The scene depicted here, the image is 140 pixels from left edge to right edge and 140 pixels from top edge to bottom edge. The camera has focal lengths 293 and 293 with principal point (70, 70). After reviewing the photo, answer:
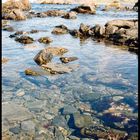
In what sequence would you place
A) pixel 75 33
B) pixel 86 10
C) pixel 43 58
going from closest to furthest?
pixel 43 58 < pixel 75 33 < pixel 86 10

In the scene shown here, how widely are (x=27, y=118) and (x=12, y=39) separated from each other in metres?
20.1

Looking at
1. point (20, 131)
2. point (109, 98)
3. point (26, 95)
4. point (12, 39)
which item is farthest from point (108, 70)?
point (12, 39)

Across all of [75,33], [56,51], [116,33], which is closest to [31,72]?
[56,51]

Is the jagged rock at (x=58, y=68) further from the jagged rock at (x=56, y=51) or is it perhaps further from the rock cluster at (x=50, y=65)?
the jagged rock at (x=56, y=51)

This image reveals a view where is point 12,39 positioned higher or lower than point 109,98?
higher

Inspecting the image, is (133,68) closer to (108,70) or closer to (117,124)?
(108,70)

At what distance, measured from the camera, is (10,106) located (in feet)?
42.5

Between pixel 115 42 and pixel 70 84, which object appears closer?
pixel 70 84

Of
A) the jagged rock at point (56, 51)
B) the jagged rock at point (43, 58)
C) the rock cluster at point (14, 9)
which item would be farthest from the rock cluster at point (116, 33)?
the rock cluster at point (14, 9)

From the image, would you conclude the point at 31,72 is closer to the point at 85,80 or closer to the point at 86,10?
the point at 85,80

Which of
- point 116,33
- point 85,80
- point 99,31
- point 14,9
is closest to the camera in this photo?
point 85,80

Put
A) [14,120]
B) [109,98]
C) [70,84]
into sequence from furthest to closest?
[70,84], [109,98], [14,120]

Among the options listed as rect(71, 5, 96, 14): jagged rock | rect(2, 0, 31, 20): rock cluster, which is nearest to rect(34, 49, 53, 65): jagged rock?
rect(2, 0, 31, 20): rock cluster

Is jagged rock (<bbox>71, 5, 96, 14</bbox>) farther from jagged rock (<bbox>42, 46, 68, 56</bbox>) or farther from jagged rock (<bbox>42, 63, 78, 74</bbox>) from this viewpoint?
jagged rock (<bbox>42, 63, 78, 74</bbox>)
